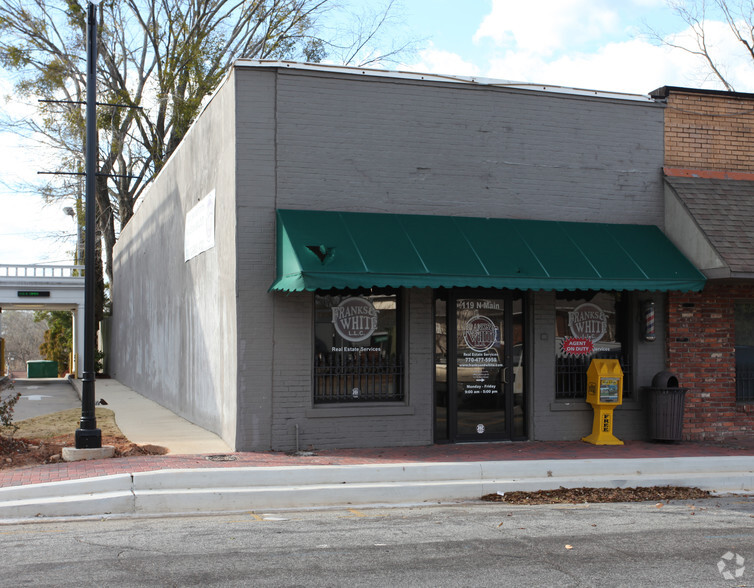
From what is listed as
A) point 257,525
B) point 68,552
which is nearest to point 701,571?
point 257,525

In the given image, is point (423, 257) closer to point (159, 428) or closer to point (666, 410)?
point (666, 410)

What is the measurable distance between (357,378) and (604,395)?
141 inches

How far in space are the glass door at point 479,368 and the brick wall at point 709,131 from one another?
3.84m

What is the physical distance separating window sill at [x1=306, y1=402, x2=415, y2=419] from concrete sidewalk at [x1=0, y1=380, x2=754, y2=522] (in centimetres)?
51

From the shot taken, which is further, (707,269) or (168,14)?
(168,14)

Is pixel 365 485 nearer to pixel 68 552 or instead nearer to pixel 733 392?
pixel 68 552

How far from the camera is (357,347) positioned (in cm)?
1126

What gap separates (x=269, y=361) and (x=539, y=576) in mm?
5807

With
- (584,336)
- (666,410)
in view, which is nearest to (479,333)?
(584,336)

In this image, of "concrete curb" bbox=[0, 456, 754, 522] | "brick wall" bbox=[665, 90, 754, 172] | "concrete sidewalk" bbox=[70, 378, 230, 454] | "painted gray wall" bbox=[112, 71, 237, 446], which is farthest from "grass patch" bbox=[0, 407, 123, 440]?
"brick wall" bbox=[665, 90, 754, 172]

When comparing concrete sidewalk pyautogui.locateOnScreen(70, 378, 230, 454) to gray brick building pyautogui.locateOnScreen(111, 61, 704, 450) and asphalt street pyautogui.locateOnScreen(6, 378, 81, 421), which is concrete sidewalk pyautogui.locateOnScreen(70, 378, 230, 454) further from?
asphalt street pyautogui.locateOnScreen(6, 378, 81, 421)

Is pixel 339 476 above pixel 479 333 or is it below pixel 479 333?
below

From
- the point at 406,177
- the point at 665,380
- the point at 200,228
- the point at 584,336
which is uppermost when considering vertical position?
the point at 406,177

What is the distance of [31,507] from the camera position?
7855 millimetres
